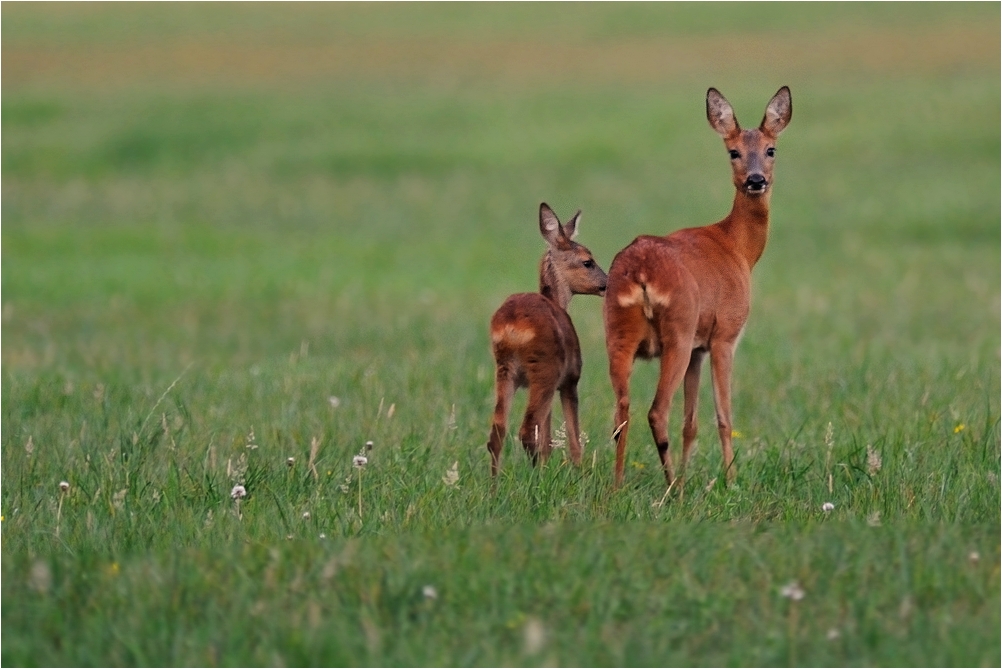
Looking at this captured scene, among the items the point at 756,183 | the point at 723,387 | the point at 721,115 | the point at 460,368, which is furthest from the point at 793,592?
the point at 460,368

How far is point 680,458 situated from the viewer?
24.3 feet

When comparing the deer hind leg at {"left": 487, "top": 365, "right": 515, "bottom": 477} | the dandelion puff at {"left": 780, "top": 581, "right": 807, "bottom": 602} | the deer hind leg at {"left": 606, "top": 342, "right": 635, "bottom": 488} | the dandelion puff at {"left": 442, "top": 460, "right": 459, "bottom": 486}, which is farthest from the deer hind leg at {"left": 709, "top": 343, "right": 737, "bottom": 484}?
the dandelion puff at {"left": 780, "top": 581, "right": 807, "bottom": 602}

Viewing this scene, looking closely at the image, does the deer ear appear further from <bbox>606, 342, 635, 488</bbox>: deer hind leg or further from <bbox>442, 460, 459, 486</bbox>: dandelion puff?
<bbox>442, 460, 459, 486</bbox>: dandelion puff

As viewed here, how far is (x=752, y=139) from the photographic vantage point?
699 cm

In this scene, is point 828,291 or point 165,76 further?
point 165,76

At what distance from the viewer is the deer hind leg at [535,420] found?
6934mm

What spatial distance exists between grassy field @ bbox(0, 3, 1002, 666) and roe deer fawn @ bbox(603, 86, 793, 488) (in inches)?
13.8

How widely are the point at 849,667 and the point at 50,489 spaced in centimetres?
359

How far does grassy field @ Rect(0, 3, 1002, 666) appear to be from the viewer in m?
4.86

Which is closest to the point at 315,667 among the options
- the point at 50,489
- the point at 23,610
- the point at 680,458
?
the point at 23,610

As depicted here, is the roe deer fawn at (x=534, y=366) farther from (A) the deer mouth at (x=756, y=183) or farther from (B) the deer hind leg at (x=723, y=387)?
(A) the deer mouth at (x=756, y=183)

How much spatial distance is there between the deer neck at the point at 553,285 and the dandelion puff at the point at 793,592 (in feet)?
9.21

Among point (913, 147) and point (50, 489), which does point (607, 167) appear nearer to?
point (913, 147)

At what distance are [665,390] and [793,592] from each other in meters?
1.75
